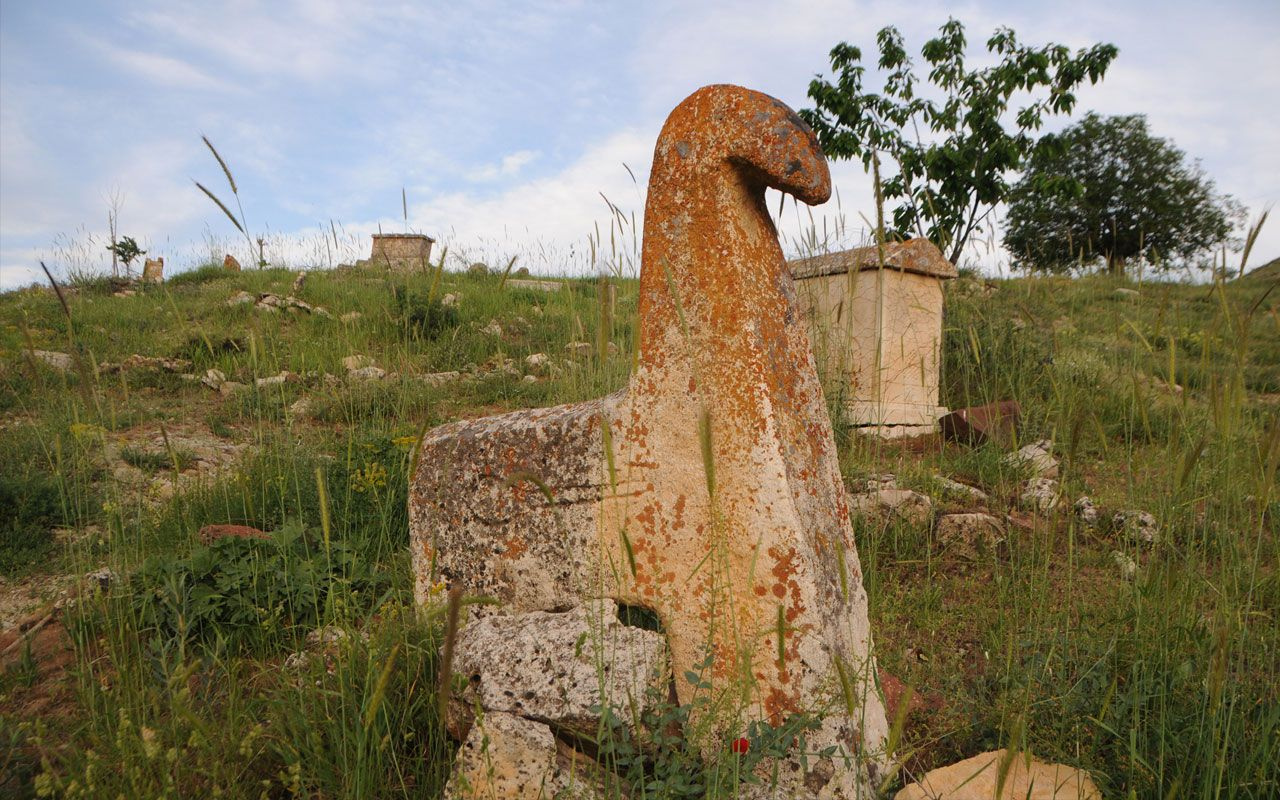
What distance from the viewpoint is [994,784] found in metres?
2.02

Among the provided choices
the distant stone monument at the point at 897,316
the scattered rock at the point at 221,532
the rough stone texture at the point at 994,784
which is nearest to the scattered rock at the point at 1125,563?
the rough stone texture at the point at 994,784

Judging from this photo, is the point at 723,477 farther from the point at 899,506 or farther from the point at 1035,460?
the point at 1035,460

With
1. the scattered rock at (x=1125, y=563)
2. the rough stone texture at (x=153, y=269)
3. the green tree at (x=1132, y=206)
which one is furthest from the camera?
the green tree at (x=1132, y=206)

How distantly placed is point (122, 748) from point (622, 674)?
115 centimetres

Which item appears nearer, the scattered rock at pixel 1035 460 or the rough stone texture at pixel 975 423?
the scattered rock at pixel 1035 460

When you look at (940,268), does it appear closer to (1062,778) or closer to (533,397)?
(533,397)

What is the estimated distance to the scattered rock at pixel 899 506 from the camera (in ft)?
12.2

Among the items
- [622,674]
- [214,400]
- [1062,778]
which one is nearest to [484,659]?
[622,674]

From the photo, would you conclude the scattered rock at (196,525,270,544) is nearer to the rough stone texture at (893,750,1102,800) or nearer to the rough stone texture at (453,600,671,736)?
the rough stone texture at (453,600,671,736)

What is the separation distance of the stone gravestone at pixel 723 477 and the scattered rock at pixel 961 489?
232 cm

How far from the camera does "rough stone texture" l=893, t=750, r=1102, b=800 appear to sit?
6.46 feet

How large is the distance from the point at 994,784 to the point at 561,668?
3.69ft

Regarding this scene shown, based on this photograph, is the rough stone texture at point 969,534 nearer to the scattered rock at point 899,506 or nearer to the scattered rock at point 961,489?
the scattered rock at point 899,506

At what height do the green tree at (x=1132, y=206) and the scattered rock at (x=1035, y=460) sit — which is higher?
the green tree at (x=1132, y=206)
